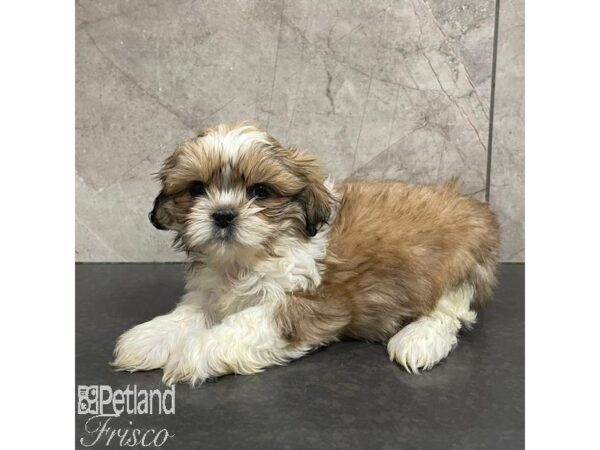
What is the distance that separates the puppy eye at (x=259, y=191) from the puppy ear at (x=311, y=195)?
0.45 feet

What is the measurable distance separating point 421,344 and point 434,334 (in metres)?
0.11

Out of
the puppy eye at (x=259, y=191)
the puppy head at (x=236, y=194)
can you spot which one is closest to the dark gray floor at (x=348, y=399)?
the puppy head at (x=236, y=194)

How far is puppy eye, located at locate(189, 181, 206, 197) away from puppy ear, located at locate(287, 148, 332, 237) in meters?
0.37

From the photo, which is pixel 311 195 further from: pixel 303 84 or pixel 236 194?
pixel 303 84

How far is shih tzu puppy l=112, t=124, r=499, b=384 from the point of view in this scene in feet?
7.41

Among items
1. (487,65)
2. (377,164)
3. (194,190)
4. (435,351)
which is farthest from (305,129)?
(435,351)

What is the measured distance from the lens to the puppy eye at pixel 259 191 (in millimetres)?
2303

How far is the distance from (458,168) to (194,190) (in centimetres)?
206

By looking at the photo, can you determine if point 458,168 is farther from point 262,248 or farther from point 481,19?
point 262,248

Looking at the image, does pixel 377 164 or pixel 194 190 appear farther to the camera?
pixel 377 164

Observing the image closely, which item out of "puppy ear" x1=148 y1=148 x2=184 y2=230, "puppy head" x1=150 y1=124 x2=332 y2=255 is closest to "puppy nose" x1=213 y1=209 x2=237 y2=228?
"puppy head" x1=150 y1=124 x2=332 y2=255

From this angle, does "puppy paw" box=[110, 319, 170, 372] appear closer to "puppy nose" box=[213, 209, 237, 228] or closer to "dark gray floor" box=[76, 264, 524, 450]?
"dark gray floor" box=[76, 264, 524, 450]

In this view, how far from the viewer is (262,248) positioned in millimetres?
2330

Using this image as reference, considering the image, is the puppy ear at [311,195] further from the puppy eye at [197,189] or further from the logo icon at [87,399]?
the logo icon at [87,399]
